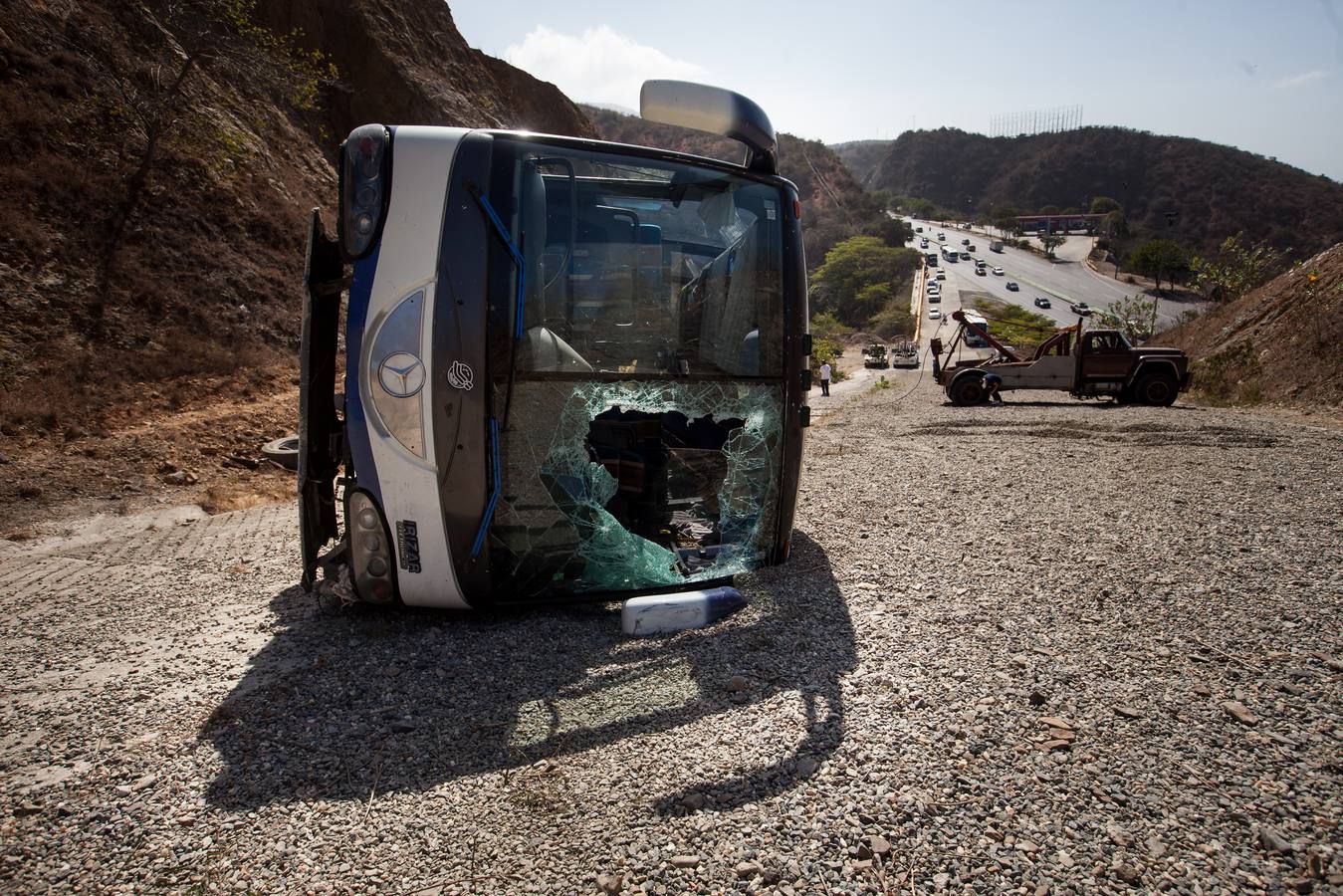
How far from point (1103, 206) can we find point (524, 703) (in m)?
129

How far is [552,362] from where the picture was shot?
3.57 m

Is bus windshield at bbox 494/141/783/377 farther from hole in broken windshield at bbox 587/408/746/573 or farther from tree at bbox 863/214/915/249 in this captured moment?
tree at bbox 863/214/915/249

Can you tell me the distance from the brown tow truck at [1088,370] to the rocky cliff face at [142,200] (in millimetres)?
15080

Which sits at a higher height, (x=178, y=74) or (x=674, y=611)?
(x=178, y=74)

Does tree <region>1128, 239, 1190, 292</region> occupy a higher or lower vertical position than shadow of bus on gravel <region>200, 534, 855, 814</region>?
higher

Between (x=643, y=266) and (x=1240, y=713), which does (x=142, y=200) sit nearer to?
(x=643, y=266)

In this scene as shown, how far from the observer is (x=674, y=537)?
4664 mm

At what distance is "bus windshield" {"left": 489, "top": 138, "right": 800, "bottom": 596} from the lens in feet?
11.7

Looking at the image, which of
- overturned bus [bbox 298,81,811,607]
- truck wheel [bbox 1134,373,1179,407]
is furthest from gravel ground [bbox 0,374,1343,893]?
truck wheel [bbox 1134,373,1179,407]

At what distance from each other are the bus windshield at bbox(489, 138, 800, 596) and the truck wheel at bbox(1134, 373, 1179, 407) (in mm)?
15718

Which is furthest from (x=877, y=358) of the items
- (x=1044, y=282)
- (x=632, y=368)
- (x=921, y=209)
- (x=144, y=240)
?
(x=921, y=209)

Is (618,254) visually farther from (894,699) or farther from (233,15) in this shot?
(233,15)

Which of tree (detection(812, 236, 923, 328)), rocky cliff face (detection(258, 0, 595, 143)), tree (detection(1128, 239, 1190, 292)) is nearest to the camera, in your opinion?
rocky cliff face (detection(258, 0, 595, 143))

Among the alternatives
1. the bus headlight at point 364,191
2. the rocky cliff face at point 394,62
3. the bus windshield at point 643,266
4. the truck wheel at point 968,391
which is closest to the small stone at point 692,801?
the bus windshield at point 643,266
